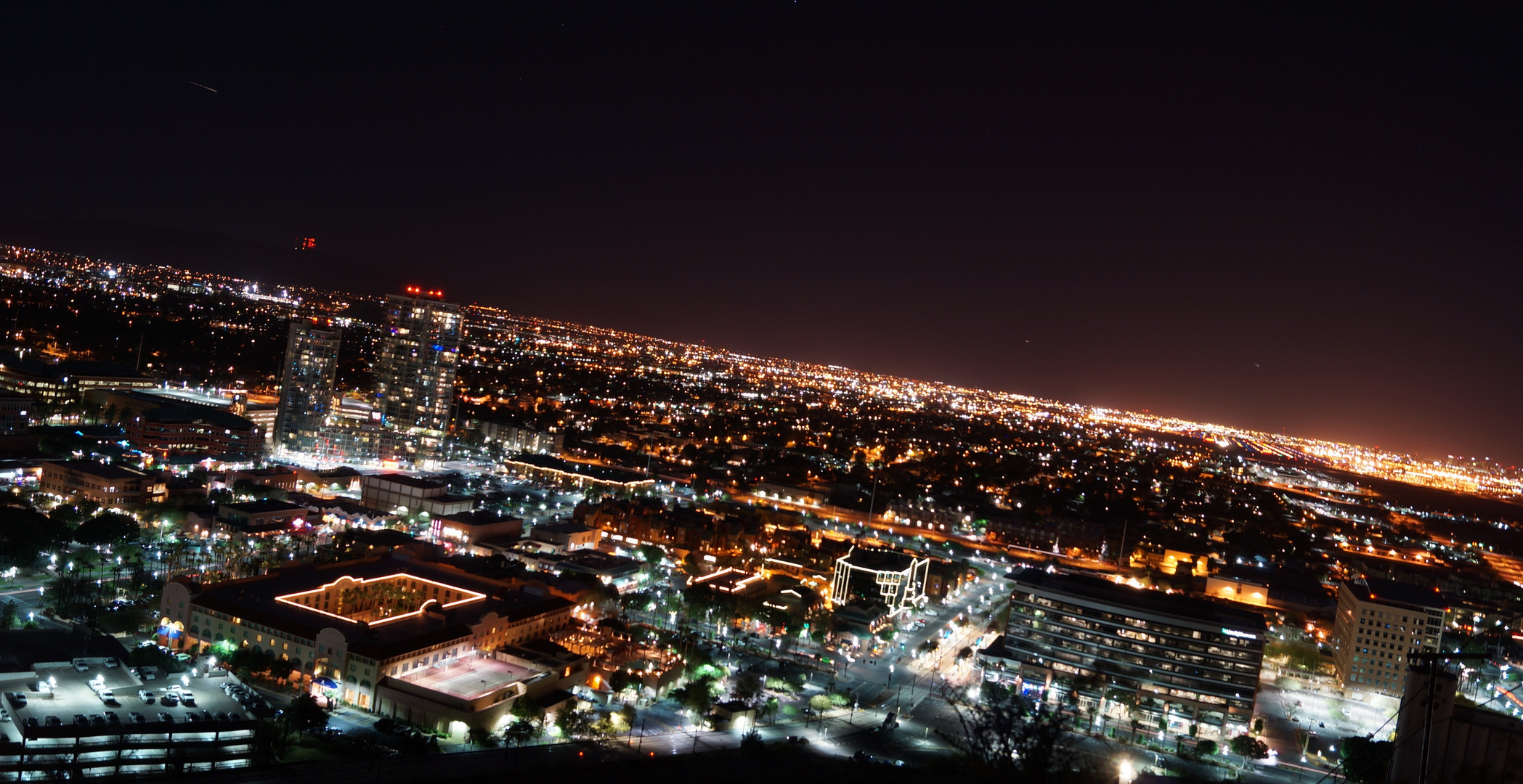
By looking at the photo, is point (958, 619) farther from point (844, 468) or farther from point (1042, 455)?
point (1042, 455)

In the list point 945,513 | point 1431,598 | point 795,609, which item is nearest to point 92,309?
point 945,513

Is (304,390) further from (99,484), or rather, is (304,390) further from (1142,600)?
(1142,600)

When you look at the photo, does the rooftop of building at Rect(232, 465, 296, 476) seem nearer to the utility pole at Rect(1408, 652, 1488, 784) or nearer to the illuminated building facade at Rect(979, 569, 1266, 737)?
the illuminated building facade at Rect(979, 569, 1266, 737)

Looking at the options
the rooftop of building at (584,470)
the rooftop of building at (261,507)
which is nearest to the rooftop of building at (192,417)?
the rooftop of building at (261,507)

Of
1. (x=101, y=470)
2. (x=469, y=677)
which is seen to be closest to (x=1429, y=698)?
(x=469, y=677)

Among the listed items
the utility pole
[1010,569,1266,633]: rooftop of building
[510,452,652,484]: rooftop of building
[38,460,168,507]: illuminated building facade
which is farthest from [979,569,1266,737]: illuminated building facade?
[38,460,168,507]: illuminated building facade

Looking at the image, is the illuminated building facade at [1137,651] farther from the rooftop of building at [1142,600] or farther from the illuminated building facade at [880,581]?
the illuminated building facade at [880,581]
